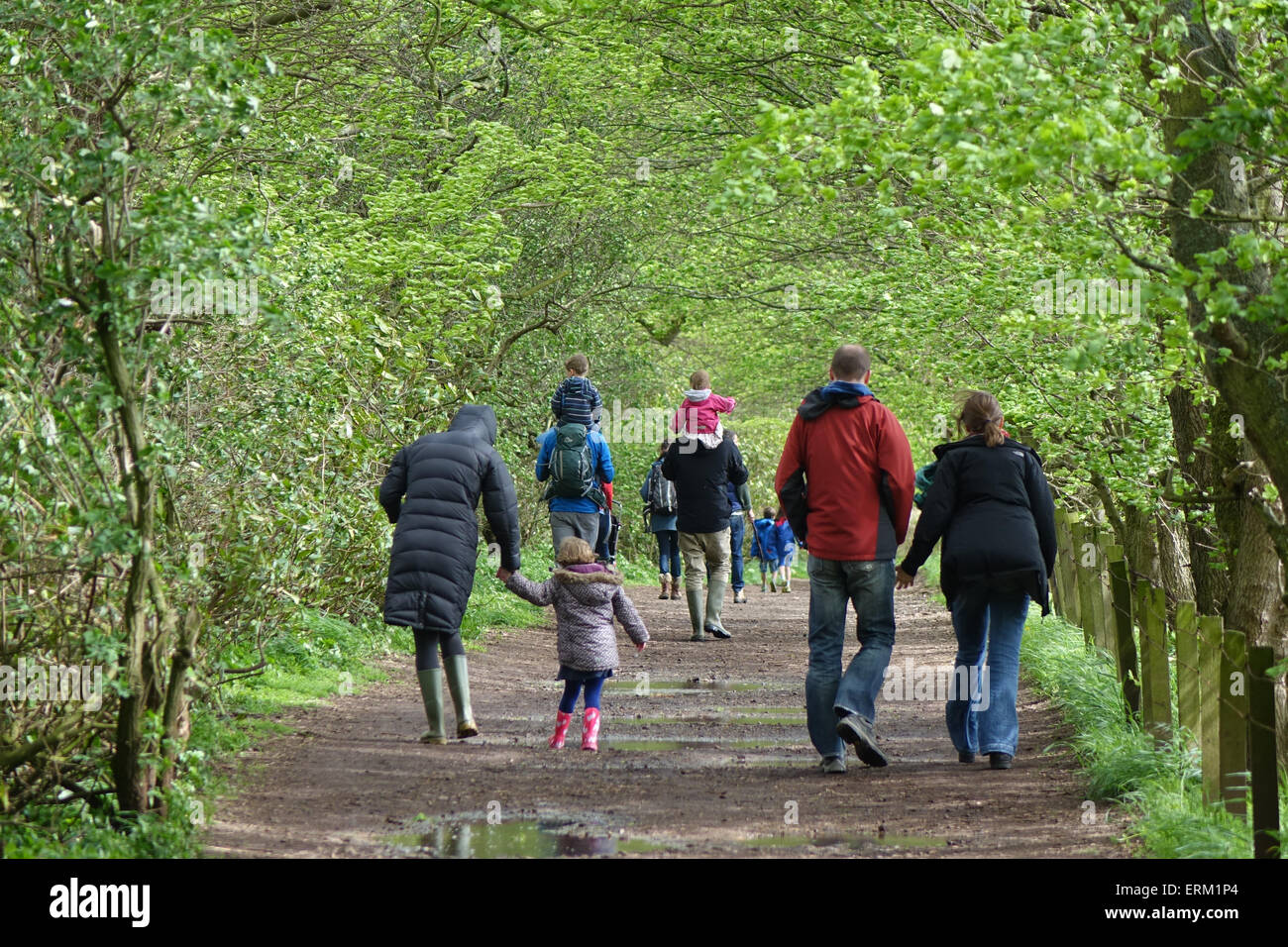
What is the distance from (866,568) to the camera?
7.60 meters

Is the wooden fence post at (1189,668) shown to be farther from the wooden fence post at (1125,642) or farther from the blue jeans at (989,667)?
the wooden fence post at (1125,642)

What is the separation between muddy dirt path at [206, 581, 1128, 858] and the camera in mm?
5938

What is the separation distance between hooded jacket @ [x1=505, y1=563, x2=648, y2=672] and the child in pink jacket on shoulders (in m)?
5.63

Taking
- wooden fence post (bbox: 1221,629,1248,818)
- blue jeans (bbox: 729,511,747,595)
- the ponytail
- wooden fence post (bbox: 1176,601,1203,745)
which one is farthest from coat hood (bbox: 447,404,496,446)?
blue jeans (bbox: 729,511,747,595)

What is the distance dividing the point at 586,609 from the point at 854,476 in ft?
5.47

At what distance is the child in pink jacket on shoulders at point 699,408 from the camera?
1369 centimetres

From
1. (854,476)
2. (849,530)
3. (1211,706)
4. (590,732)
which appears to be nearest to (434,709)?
(590,732)

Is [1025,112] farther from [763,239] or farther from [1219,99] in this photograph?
[763,239]

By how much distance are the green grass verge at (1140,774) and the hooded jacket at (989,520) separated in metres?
0.80

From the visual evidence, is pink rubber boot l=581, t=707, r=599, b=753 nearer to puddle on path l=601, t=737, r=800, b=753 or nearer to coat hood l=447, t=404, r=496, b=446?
puddle on path l=601, t=737, r=800, b=753

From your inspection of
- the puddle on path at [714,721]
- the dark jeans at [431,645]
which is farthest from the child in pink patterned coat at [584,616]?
the puddle on path at [714,721]

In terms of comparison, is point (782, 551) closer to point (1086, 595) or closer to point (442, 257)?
point (442, 257)

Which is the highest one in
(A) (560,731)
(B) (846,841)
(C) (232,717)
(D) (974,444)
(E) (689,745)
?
(D) (974,444)

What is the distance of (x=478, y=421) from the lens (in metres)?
8.62
